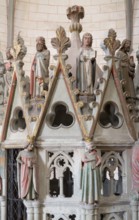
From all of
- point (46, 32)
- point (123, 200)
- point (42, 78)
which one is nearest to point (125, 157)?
point (123, 200)

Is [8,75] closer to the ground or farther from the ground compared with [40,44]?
closer to the ground

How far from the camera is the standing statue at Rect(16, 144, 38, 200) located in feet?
24.1

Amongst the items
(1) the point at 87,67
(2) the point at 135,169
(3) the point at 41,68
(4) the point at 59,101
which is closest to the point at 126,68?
(1) the point at 87,67

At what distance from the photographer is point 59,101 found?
763 cm

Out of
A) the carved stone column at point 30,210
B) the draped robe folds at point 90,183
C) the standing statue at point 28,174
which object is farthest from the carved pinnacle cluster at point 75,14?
the carved stone column at point 30,210

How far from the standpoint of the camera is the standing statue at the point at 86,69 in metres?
7.80

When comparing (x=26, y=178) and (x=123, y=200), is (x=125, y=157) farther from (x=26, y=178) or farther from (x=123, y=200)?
(x=26, y=178)

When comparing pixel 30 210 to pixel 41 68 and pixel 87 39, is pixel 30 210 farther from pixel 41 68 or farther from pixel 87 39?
pixel 87 39

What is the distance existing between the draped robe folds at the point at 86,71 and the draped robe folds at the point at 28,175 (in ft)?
5.24

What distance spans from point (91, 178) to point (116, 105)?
150cm

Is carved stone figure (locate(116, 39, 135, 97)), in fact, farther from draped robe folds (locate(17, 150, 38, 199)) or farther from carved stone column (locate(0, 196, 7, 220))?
carved stone column (locate(0, 196, 7, 220))

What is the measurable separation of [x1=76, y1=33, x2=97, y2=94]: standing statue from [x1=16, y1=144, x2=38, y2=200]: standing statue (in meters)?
1.53

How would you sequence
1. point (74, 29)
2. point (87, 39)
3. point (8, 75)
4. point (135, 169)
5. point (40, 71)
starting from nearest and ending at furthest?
point (135, 169) < point (40, 71) < point (87, 39) < point (8, 75) < point (74, 29)

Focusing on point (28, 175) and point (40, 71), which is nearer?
point (28, 175)
